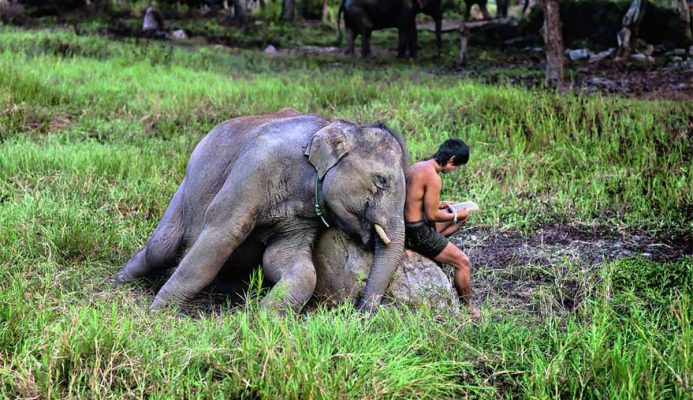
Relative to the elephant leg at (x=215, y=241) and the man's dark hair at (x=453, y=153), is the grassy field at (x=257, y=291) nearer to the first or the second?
the elephant leg at (x=215, y=241)

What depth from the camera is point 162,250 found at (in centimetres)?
516

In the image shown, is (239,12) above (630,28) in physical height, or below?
below

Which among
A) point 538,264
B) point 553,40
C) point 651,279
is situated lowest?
point 538,264

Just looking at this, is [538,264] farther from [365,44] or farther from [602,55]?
[365,44]

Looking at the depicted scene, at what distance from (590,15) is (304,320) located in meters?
14.8

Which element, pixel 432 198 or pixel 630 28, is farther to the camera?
pixel 630 28

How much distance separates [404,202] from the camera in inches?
184

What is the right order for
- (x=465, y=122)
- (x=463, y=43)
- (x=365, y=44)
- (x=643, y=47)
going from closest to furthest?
(x=465, y=122) → (x=463, y=43) → (x=643, y=47) → (x=365, y=44)

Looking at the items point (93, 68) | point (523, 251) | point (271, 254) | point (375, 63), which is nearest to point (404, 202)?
point (271, 254)

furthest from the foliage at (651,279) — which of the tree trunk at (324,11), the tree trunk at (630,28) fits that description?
the tree trunk at (324,11)

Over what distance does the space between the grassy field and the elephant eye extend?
2.13 feet

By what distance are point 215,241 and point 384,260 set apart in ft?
3.00

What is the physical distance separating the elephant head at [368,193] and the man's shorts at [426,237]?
0.85 ft

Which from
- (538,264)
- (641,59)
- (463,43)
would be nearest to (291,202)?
(538,264)
